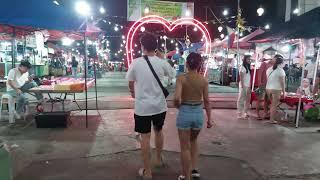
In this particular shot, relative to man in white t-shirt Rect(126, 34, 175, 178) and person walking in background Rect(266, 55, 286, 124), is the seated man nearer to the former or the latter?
man in white t-shirt Rect(126, 34, 175, 178)

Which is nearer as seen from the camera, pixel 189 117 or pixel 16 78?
pixel 189 117

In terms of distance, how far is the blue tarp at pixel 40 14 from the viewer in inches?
300

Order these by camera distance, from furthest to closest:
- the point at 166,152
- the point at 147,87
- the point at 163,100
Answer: the point at 166,152 < the point at 163,100 < the point at 147,87

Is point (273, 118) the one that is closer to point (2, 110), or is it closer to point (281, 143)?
point (281, 143)

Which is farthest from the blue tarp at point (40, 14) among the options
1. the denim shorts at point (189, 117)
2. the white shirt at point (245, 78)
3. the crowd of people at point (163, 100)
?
the denim shorts at point (189, 117)

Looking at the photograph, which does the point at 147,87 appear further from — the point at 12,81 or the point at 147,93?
the point at 12,81

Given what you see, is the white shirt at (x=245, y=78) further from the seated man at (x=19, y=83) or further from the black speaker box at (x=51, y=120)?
the seated man at (x=19, y=83)

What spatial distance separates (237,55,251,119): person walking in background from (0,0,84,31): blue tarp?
14.5ft

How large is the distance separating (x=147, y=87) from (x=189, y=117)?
2.41 feet

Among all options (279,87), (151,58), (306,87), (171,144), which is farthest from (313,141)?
(151,58)

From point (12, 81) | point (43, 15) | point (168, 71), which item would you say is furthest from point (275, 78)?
point (12, 81)

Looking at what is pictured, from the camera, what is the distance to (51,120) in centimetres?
892

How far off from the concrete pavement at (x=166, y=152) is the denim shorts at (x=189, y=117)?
37.8 inches

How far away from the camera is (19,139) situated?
766 centimetres
